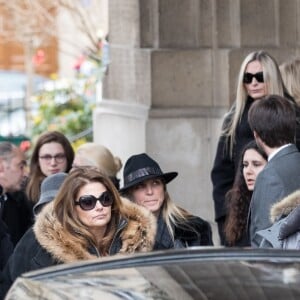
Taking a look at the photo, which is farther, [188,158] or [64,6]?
[64,6]

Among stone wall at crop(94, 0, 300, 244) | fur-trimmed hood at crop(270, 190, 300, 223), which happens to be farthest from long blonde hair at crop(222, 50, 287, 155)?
fur-trimmed hood at crop(270, 190, 300, 223)

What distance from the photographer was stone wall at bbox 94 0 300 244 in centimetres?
1084

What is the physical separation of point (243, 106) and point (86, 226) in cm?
242

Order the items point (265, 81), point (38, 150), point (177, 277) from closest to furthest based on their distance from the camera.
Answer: point (177, 277) → point (265, 81) → point (38, 150)

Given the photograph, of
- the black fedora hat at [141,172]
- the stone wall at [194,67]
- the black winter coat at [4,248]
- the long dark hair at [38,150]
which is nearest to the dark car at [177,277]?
the black fedora hat at [141,172]

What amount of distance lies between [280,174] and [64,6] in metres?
13.5

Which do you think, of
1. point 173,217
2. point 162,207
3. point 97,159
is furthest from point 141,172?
point 97,159

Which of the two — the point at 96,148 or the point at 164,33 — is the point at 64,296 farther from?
the point at 164,33

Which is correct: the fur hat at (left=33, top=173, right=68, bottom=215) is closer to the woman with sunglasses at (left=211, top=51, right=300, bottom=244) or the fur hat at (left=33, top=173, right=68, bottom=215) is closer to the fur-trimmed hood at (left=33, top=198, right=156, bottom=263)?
the fur-trimmed hood at (left=33, top=198, right=156, bottom=263)

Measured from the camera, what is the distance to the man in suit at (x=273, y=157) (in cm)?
707

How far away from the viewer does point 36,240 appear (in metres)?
6.57

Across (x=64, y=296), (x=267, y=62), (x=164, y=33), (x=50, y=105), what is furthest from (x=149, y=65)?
(x=50, y=105)

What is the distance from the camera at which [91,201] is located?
256 inches

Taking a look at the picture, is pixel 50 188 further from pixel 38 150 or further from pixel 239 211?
pixel 38 150
